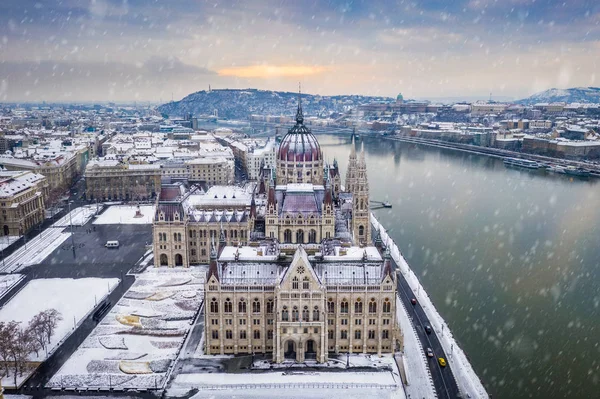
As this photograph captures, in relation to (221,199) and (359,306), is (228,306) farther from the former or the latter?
(221,199)


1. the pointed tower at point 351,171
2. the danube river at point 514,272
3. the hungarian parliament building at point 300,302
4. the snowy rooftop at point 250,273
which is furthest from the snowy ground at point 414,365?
the pointed tower at point 351,171

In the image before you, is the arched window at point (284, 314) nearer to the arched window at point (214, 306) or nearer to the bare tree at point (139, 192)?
the arched window at point (214, 306)

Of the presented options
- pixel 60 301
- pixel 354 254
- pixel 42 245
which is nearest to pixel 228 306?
pixel 354 254

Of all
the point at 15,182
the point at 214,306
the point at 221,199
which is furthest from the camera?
the point at 15,182

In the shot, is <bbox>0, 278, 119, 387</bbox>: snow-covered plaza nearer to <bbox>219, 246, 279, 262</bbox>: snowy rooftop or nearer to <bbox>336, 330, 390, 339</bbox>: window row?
<bbox>219, 246, 279, 262</bbox>: snowy rooftop

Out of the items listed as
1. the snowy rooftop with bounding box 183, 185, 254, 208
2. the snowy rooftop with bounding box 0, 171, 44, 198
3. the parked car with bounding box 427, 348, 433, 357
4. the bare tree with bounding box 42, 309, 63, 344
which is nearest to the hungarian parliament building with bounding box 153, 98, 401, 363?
the parked car with bounding box 427, 348, 433, 357

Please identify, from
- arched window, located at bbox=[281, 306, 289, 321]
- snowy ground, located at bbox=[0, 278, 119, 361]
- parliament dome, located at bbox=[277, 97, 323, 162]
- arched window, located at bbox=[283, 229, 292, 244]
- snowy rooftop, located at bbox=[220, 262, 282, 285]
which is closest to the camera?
arched window, located at bbox=[281, 306, 289, 321]

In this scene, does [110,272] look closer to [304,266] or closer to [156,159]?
[304,266]
